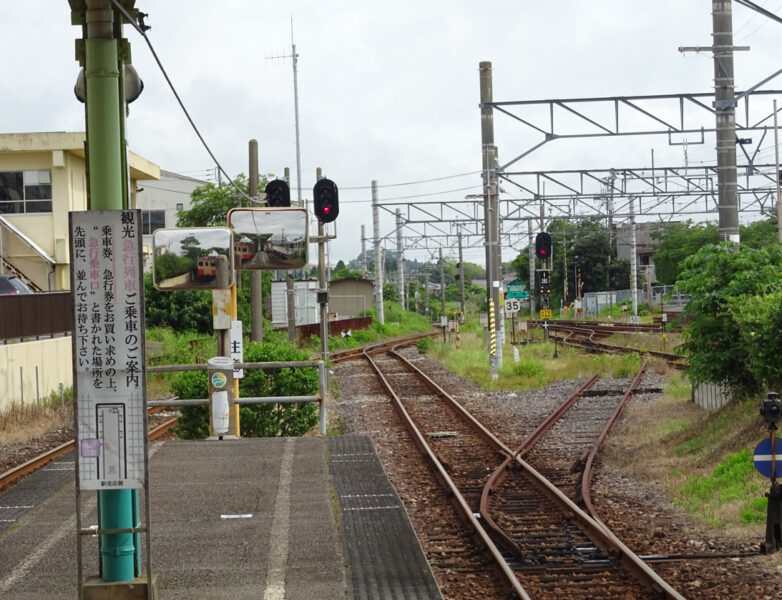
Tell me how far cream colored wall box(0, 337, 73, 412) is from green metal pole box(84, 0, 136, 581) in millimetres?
13661

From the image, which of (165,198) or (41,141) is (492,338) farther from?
(165,198)

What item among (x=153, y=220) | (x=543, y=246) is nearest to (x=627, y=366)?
(x=543, y=246)

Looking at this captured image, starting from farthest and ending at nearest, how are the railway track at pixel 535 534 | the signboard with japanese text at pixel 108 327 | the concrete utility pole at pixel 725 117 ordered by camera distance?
the concrete utility pole at pixel 725 117 → the railway track at pixel 535 534 → the signboard with japanese text at pixel 108 327

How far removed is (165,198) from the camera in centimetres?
6831

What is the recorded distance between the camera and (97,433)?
20.0 ft

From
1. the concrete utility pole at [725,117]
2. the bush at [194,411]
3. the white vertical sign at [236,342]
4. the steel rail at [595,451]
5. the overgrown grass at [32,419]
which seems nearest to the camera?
the steel rail at [595,451]

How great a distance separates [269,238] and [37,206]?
72.3 feet

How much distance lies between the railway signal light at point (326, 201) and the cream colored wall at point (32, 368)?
6.88 m

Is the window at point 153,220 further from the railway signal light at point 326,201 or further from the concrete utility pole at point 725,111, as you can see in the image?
the concrete utility pole at point 725,111

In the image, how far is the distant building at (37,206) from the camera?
107 feet

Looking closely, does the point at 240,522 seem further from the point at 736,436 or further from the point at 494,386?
the point at 494,386

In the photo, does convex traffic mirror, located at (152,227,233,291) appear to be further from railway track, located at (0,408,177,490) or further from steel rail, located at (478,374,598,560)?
steel rail, located at (478,374,598,560)

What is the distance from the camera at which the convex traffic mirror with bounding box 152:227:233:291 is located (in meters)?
13.0

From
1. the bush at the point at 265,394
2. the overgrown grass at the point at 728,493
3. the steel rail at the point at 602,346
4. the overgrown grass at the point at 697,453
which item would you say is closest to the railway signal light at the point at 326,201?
the bush at the point at 265,394
